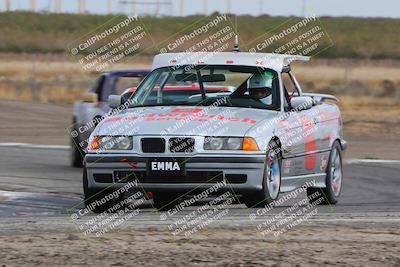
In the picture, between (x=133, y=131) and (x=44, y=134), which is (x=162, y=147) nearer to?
(x=133, y=131)

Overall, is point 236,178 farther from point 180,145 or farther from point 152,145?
point 152,145

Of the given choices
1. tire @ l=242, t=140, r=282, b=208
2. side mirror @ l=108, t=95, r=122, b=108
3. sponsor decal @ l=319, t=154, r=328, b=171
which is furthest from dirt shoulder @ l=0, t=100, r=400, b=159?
tire @ l=242, t=140, r=282, b=208

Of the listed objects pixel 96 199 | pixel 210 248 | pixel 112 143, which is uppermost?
pixel 210 248

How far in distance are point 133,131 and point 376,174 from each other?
6.58 m

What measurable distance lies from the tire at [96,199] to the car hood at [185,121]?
0.53 metres

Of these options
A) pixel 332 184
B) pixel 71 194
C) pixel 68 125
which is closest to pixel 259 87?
pixel 332 184

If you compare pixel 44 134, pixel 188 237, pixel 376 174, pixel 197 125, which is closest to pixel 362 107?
pixel 44 134

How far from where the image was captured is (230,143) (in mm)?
10500

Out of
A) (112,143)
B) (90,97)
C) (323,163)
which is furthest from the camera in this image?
(90,97)

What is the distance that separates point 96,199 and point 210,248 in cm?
323

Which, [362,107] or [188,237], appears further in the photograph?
[362,107]

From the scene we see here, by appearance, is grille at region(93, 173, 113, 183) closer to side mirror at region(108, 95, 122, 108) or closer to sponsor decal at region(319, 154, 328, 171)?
side mirror at region(108, 95, 122, 108)

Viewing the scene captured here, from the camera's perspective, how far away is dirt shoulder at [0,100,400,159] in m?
22.8

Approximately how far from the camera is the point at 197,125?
34.8 ft
